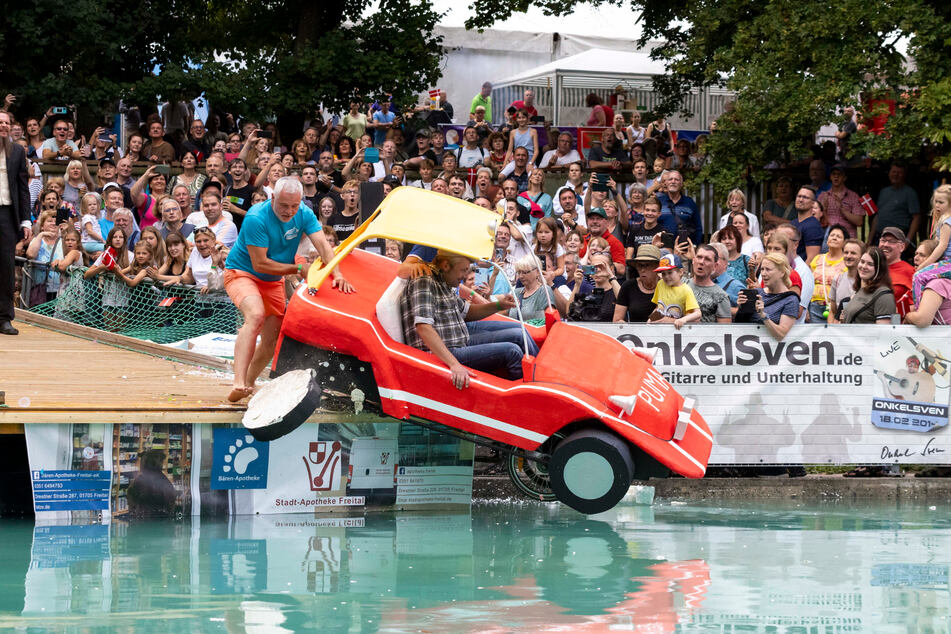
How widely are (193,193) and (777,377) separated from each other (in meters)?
→ 7.42

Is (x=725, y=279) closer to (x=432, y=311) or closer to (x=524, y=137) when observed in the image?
(x=432, y=311)

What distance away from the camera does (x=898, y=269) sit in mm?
11203

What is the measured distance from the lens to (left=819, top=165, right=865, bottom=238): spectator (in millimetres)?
14781

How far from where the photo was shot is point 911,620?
21.3 ft

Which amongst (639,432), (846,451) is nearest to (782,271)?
(846,451)

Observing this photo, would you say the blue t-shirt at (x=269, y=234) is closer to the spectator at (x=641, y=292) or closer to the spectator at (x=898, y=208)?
the spectator at (x=641, y=292)

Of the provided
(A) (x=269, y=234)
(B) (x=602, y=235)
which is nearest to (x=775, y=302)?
(B) (x=602, y=235)

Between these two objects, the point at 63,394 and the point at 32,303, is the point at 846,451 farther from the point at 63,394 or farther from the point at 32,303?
the point at 32,303

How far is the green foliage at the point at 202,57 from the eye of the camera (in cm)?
1897

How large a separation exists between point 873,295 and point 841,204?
4445mm

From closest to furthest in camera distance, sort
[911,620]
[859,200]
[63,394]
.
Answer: [911,620], [63,394], [859,200]

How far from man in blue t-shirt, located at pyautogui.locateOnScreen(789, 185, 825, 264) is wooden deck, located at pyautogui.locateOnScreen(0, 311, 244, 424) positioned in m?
6.26

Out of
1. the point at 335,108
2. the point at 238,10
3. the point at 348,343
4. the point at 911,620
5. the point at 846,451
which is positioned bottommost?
the point at 911,620

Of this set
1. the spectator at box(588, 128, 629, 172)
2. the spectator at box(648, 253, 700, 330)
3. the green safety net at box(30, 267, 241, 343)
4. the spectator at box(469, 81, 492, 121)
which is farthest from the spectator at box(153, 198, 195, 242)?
the spectator at box(469, 81, 492, 121)
